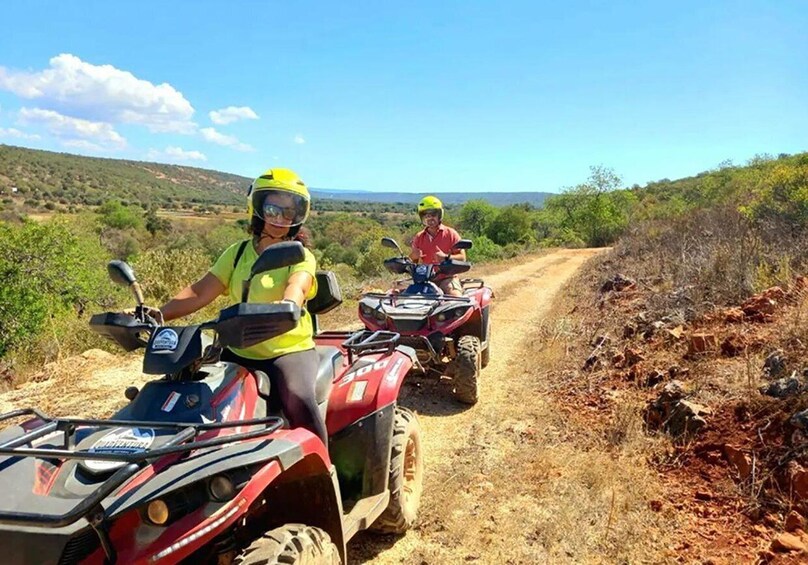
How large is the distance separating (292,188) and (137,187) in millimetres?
93805

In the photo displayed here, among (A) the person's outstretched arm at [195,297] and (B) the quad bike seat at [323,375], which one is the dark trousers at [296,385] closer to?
(B) the quad bike seat at [323,375]

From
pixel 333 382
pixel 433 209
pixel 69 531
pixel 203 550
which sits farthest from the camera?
pixel 433 209

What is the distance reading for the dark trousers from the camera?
285 centimetres

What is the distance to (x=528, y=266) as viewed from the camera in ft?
73.5

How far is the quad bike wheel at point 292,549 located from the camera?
209cm

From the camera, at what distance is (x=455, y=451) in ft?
17.6

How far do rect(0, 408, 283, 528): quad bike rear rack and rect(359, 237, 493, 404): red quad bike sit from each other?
408 centimetres

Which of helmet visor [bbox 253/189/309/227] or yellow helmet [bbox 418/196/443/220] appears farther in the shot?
yellow helmet [bbox 418/196/443/220]

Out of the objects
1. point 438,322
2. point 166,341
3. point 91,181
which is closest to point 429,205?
point 438,322

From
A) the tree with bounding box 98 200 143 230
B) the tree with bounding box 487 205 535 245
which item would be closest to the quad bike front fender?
the tree with bounding box 98 200 143 230

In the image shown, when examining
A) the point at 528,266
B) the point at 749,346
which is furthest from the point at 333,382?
the point at 528,266

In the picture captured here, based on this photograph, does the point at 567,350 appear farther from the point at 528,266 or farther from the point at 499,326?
the point at 528,266

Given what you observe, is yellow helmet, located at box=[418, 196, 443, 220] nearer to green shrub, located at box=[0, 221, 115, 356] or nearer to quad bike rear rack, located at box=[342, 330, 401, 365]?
quad bike rear rack, located at box=[342, 330, 401, 365]

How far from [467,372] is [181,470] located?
468 cm
